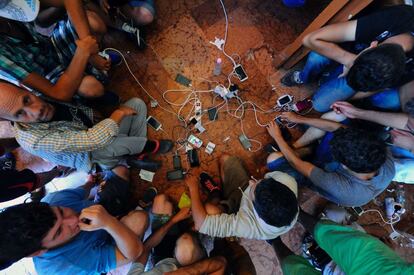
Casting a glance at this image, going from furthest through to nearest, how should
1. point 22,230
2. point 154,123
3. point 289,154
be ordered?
point 154,123 → point 289,154 → point 22,230

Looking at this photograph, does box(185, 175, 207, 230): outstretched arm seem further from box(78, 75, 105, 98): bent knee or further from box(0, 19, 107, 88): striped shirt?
box(0, 19, 107, 88): striped shirt

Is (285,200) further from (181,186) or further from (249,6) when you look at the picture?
(249,6)

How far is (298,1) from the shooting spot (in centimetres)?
224

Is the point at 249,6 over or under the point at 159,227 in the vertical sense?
over

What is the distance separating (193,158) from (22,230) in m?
1.22

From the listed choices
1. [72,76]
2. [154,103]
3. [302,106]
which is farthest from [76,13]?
[302,106]

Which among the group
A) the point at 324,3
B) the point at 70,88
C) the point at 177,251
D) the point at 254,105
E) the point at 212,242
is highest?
the point at 324,3

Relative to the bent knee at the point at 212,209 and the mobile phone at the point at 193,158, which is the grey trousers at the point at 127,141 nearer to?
the mobile phone at the point at 193,158

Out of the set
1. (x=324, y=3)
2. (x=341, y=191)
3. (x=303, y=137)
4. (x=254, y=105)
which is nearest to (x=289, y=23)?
(x=324, y=3)

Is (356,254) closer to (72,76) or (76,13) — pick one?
(72,76)

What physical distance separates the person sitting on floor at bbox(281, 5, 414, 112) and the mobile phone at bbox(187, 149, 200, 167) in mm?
A: 1063

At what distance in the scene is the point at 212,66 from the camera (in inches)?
89.7

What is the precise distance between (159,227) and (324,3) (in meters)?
2.37

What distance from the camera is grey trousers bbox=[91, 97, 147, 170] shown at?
1800 millimetres
